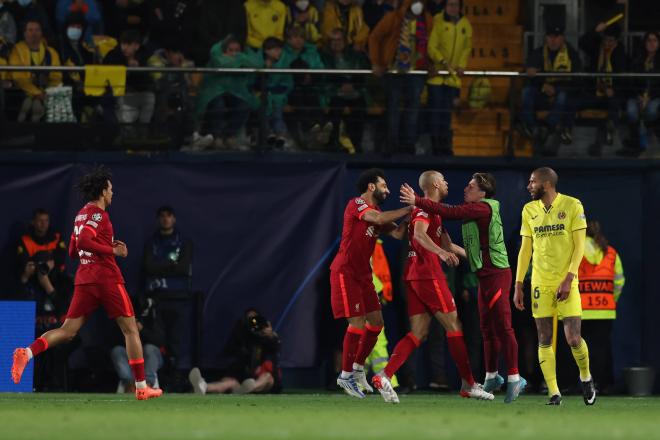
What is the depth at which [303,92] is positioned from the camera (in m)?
19.2

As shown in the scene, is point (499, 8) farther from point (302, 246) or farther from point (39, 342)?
point (39, 342)

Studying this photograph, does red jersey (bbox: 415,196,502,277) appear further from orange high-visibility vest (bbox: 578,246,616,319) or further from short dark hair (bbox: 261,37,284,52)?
short dark hair (bbox: 261,37,284,52)

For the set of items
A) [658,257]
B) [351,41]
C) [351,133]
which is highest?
[351,41]

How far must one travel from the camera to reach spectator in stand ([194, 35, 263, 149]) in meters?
19.0

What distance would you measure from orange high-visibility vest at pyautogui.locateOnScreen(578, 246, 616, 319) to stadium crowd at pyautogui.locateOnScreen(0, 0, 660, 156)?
5.75 ft

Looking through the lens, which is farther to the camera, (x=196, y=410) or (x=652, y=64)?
(x=652, y=64)

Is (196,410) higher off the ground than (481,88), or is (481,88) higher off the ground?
(481,88)

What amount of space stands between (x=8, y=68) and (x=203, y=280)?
11.9 ft

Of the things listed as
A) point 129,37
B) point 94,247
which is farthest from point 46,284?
point 94,247

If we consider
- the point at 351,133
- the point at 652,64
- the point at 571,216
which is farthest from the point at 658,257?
the point at 571,216

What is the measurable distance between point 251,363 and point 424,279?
4292mm

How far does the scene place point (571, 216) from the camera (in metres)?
14.0

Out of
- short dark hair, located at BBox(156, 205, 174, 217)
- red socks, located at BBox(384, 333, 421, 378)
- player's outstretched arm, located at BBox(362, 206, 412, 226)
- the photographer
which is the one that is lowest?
the photographer

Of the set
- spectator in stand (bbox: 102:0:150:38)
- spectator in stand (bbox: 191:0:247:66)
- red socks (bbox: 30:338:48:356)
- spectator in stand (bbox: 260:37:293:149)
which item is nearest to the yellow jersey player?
red socks (bbox: 30:338:48:356)
